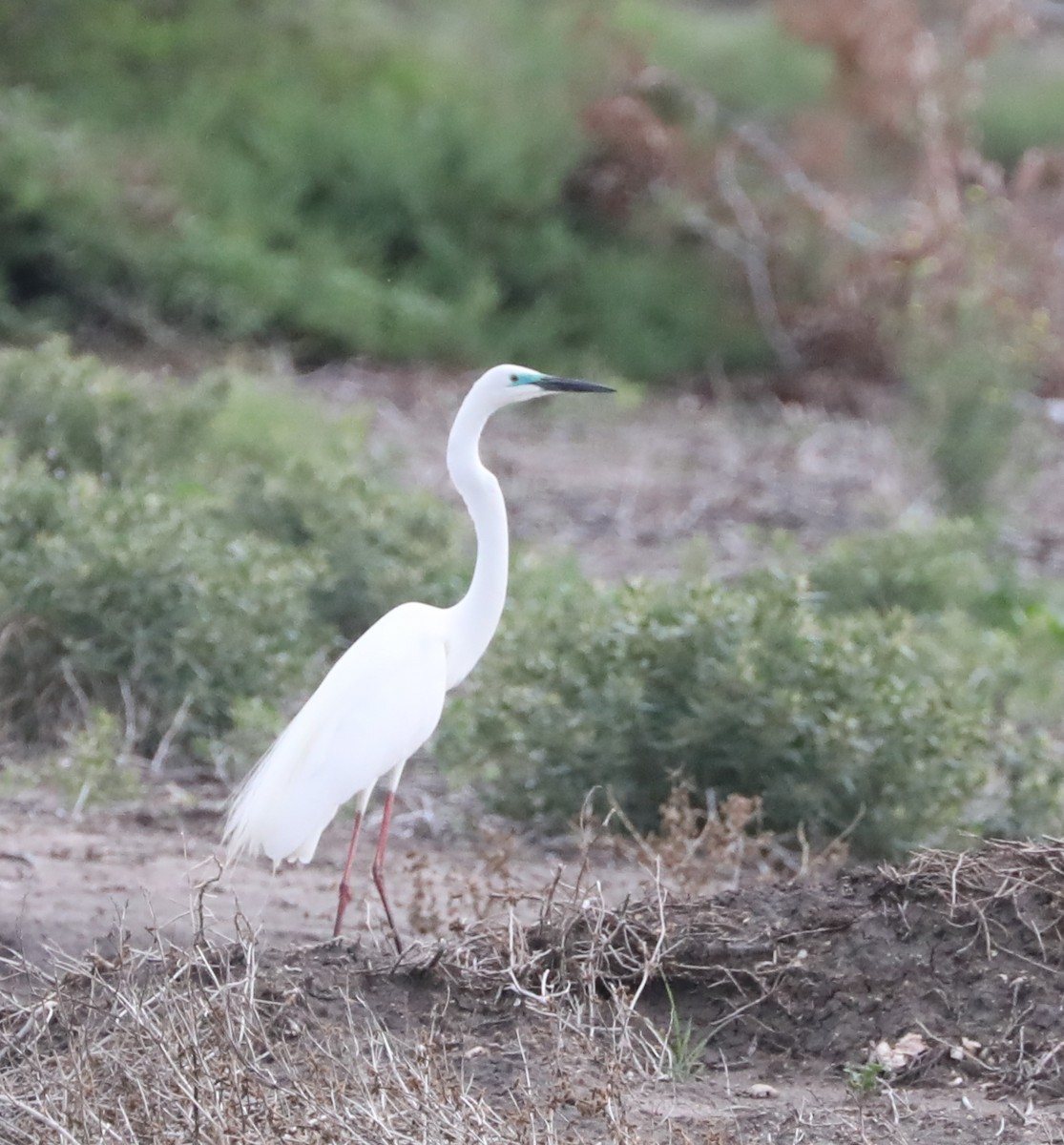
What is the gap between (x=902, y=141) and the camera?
1558 cm

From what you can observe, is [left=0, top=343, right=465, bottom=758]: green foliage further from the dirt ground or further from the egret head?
the egret head

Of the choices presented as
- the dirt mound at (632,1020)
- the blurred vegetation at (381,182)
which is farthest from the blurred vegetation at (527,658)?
the blurred vegetation at (381,182)

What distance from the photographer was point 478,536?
4504 millimetres

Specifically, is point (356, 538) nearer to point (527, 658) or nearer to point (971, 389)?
point (527, 658)

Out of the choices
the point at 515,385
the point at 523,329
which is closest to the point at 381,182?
the point at 523,329

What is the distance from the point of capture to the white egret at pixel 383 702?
4.25m

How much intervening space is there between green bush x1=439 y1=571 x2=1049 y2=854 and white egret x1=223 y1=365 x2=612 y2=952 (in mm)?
913

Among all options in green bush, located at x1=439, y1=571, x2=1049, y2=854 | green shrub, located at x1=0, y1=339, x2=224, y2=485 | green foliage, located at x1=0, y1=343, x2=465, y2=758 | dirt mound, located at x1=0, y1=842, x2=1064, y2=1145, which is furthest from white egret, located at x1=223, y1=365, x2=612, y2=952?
green shrub, located at x1=0, y1=339, x2=224, y2=485

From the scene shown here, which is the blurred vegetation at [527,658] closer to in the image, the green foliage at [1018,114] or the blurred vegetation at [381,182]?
the blurred vegetation at [381,182]

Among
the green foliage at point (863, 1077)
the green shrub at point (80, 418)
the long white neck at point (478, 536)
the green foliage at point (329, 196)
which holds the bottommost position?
the green foliage at point (329, 196)

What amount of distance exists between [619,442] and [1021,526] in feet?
9.25

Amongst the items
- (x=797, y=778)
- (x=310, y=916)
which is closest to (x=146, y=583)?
(x=310, y=916)

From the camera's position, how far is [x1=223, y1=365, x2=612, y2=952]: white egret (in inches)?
167

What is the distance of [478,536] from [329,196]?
1050 cm
